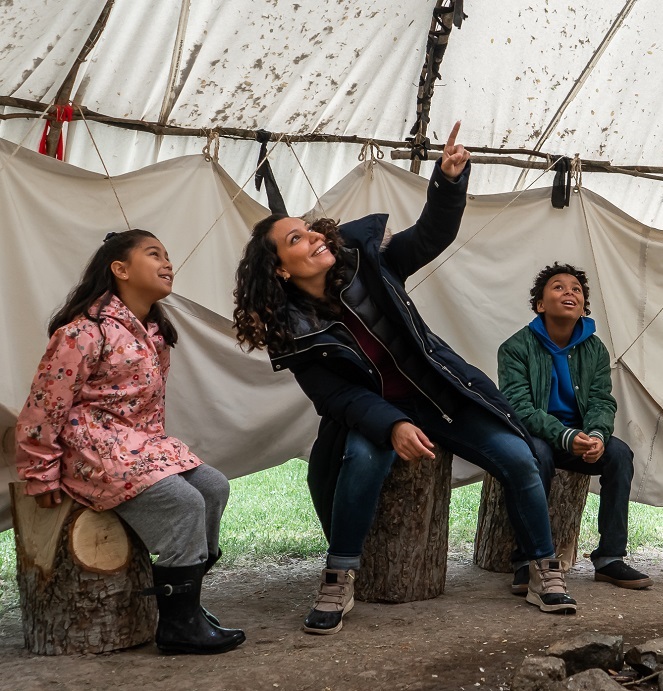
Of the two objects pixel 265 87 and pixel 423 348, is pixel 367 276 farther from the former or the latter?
pixel 265 87

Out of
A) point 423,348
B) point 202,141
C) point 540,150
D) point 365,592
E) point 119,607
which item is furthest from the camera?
point 540,150

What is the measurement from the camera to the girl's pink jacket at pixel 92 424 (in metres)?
2.46

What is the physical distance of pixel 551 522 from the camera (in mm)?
3555

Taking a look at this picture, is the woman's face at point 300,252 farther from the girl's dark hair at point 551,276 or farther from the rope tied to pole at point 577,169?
the rope tied to pole at point 577,169

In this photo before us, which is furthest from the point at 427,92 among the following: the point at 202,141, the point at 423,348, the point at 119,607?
the point at 119,607

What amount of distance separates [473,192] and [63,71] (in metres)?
1.99

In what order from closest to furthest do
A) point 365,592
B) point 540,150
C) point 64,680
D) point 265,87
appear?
point 64,680
point 365,592
point 265,87
point 540,150

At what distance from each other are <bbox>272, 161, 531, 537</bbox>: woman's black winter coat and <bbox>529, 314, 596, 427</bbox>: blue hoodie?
61cm

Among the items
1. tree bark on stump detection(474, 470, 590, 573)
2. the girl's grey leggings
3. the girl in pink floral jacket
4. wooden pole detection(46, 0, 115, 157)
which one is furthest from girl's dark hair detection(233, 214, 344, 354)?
tree bark on stump detection(474, 470, 590, 573)

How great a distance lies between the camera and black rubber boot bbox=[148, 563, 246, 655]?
8.05ft

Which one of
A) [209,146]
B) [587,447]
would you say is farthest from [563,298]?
[209,146]

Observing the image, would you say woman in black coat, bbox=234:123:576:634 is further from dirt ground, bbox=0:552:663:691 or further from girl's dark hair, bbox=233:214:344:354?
dirt ground, bbox=0:552:663:691

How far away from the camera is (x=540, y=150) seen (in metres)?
4.20

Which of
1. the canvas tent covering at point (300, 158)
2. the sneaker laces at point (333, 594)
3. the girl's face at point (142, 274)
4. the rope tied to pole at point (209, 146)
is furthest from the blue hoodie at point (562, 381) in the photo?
the girl's face at point (142, 274)
